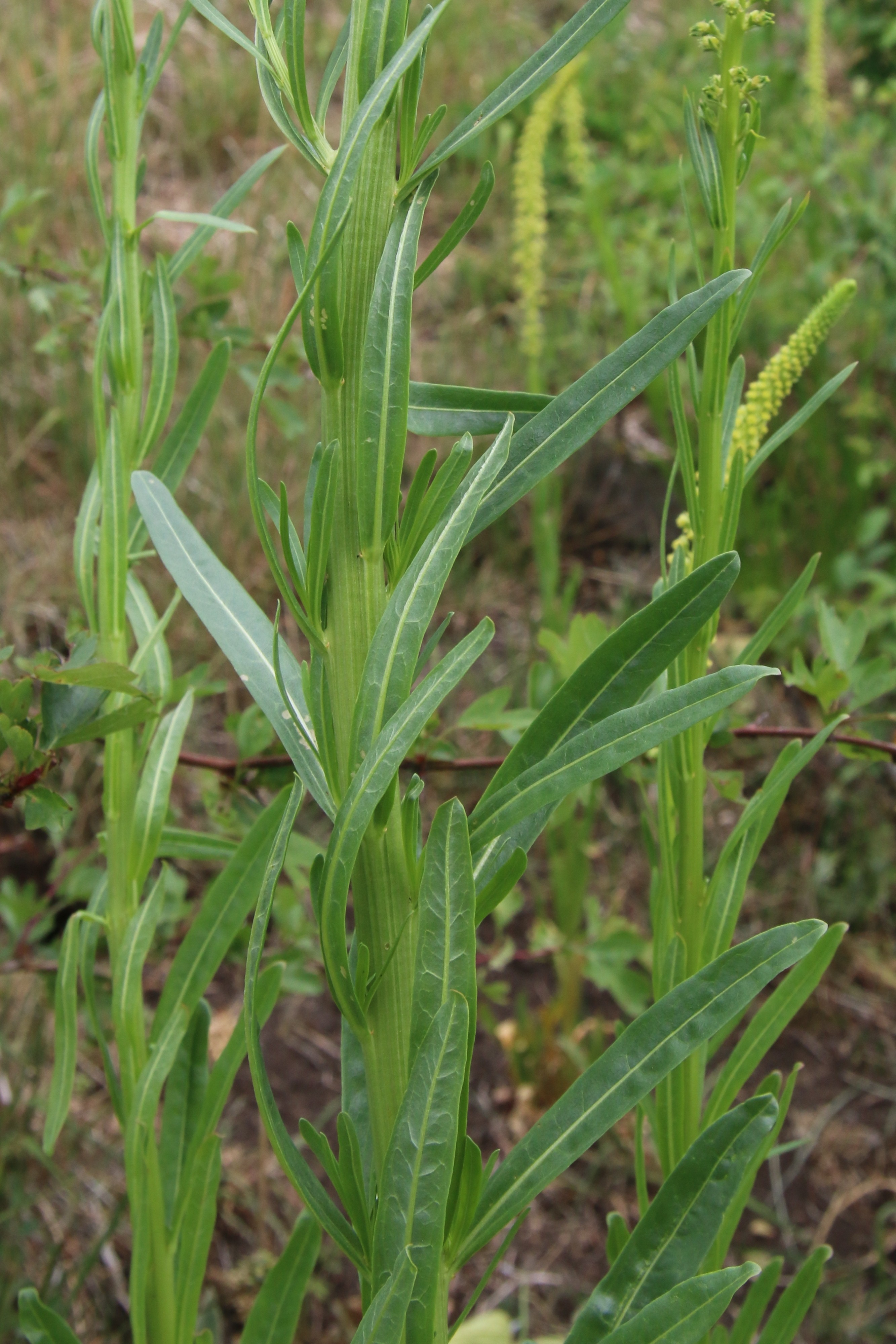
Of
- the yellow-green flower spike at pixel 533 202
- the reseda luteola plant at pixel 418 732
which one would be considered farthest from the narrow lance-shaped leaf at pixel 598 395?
the yellow-green flower spike at pixel 533 202

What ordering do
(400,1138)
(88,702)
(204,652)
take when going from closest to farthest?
(400,1138) < (88,702) < (204,652)

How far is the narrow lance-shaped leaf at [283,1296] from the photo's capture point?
0.68 meters

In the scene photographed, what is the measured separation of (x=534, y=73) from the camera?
0.52m

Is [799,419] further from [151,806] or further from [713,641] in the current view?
[151,806]

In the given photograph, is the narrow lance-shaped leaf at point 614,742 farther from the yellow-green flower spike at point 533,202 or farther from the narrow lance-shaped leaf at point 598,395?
the yellow-green flower spike at point 533,202

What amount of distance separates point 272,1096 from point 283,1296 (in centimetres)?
28

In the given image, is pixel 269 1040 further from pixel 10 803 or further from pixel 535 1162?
pixel 535 1162

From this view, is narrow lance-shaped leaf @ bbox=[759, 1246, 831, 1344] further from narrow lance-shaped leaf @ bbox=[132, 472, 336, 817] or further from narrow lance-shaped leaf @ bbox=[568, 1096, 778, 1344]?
narrow lance-shaped leaf @ bbox=[132, 472, 336, 817]

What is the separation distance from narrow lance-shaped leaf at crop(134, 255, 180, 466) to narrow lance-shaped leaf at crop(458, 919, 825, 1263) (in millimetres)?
469

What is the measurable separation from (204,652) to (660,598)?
170 cm

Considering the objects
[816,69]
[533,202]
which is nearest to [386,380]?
[533,202]

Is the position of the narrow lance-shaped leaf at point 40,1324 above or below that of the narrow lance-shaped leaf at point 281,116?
below

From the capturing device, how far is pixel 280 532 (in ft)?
1.50

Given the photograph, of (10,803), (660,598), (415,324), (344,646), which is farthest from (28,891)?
(415,324)
